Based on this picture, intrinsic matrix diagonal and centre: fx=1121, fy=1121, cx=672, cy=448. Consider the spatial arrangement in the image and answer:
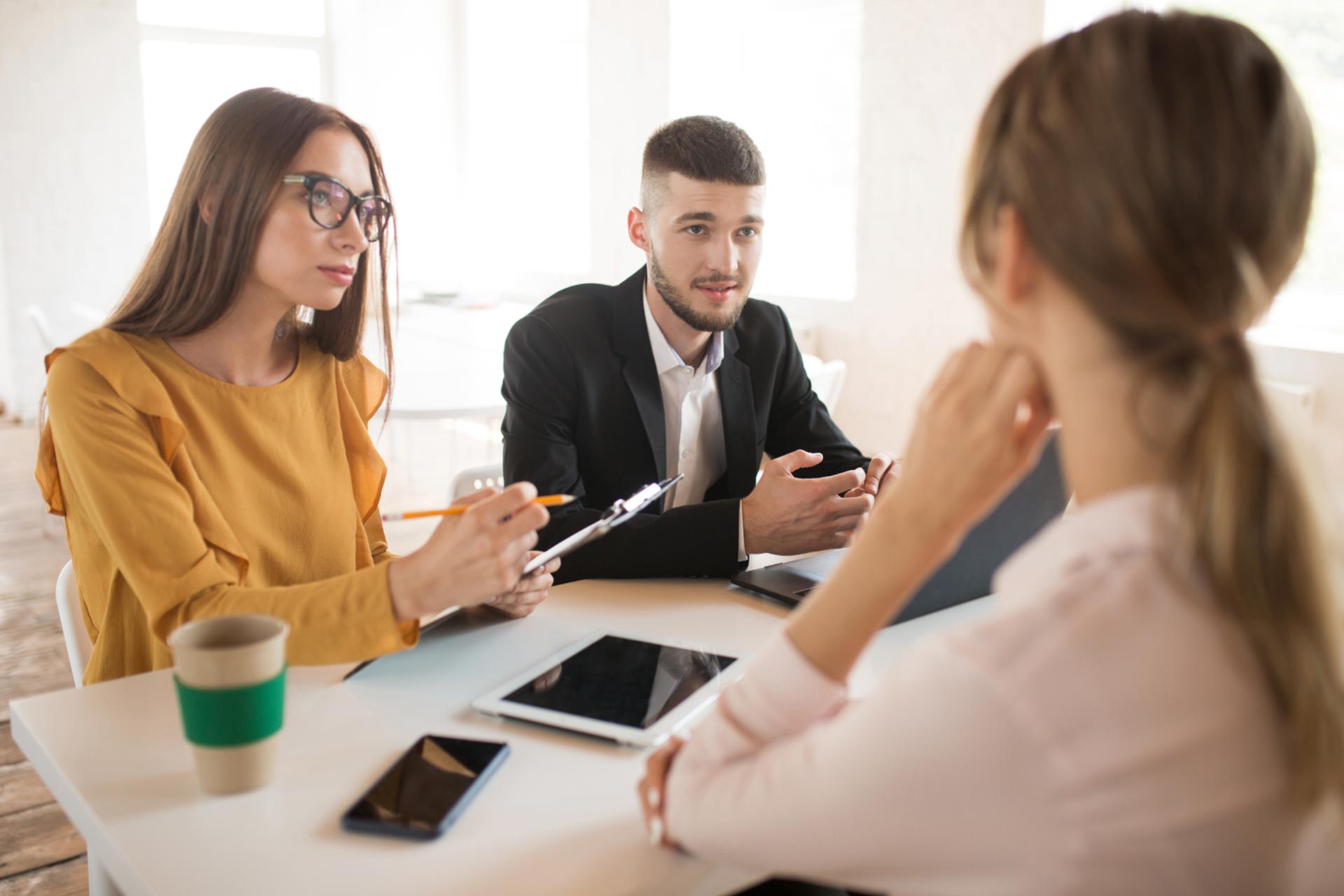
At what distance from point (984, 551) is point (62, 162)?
6689 mm

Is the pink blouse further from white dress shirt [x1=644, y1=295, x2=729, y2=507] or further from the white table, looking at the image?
white dress shirt [x1=644, y1=295, x2=729, y2=507]

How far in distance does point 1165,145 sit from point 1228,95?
0.17ft

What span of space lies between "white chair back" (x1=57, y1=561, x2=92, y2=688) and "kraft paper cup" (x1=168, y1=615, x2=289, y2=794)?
23.0 inches

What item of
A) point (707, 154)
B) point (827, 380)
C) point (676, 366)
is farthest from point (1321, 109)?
point (676, 366)

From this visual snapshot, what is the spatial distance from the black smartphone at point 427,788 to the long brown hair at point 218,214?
744mm

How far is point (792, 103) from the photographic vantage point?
18.3 ft

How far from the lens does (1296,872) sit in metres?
0.68

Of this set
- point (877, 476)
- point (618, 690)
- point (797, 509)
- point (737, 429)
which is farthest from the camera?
point (737, 429)

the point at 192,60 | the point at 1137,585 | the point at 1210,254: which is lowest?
the point at 1137,585

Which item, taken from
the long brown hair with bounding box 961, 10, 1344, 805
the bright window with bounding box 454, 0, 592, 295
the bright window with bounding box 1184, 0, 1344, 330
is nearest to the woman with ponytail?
the long brown hair with bounding box 961, 10, 1344, 805

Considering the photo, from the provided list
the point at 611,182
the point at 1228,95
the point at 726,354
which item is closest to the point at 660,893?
the point at 1228,95

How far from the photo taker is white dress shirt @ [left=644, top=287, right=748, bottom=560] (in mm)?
2059

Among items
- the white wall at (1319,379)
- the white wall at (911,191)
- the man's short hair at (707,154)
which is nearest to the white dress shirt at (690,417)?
the man's short hair at (707,154)

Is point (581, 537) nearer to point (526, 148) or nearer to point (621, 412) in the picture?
point (621, 412)
